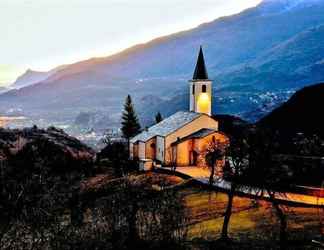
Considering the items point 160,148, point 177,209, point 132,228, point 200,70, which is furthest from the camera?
point 200,70

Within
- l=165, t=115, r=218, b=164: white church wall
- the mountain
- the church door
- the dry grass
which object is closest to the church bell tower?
the mountain

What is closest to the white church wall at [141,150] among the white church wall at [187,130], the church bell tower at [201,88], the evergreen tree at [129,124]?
the white church wall at [187,130]

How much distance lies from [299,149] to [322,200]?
42.1 ft

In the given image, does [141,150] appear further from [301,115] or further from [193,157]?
[301,115]

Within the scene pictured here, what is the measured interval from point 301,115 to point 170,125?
66.5ft

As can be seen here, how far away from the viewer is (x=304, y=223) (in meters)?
36.6

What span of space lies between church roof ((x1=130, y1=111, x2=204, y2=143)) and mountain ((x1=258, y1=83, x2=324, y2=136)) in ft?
34.3

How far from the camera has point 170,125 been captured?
3081 inches

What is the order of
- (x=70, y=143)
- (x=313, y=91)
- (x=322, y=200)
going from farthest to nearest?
(x=313, y=91)
(x=70, y=143)
(x=322, y=200)

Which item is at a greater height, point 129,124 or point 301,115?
point 301,115

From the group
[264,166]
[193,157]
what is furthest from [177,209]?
[193,157]

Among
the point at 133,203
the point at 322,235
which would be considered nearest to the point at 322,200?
the point at 322,235

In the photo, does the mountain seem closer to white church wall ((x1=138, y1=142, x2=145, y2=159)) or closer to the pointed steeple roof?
the pointed steeple roof

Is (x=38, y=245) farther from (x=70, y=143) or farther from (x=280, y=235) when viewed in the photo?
(x=70, y=143)
